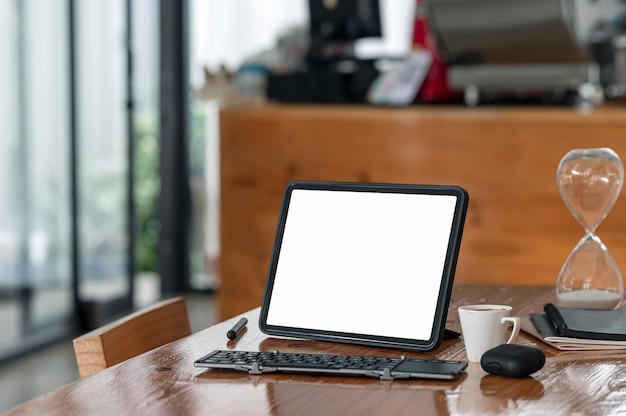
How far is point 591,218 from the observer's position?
1.51 metres

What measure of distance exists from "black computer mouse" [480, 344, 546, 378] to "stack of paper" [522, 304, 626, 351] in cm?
16

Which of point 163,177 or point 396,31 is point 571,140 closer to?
point 396,31

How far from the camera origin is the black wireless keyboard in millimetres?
1129

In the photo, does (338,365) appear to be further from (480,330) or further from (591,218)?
(591,218)

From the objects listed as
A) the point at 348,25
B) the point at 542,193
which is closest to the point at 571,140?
the point at 542,193

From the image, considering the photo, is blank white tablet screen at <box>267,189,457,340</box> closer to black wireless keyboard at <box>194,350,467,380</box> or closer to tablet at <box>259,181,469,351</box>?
tablet at <box>259,181,469,351</box>

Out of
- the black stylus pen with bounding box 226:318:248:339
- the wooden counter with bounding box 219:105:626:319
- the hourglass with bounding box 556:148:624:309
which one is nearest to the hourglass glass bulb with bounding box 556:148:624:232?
the hourglass with bounding box 556:148:624:309

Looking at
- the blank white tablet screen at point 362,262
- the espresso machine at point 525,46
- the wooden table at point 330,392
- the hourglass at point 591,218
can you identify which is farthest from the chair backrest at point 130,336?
the espresso machine at point 525,46

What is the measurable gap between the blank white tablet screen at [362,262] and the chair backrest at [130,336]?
20 centimetres

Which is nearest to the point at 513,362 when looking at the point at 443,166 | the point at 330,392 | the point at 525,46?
the point at 330,392

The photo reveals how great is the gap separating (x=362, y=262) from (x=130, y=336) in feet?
1.12

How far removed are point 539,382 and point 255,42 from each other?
172 inches

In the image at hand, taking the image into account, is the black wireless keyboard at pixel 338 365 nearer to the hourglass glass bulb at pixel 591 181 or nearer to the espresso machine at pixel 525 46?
the hourglass glass bulb at pixel 591 181

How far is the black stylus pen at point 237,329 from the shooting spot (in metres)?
1.36
